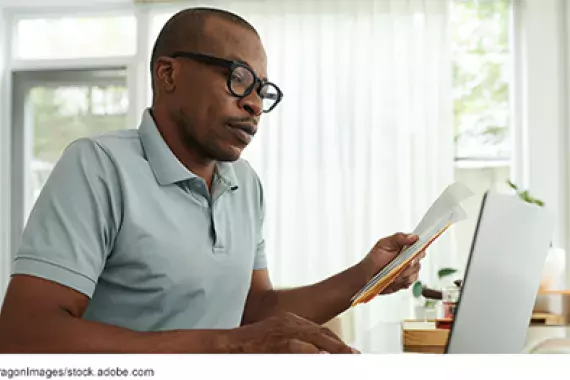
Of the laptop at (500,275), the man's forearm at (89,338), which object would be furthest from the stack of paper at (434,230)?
the man's forearm at (89,338)

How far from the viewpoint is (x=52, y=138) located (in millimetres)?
1166

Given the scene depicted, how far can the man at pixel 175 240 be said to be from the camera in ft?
2.04

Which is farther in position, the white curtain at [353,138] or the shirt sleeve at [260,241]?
the white curtain at [353,138]

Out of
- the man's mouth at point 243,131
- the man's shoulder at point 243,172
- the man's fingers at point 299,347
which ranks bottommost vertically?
Answer: the man's fingers at point 299,347

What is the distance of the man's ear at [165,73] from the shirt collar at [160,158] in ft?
0.30

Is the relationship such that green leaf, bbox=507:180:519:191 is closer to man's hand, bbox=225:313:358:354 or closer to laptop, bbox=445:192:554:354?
laptop, bbox=445:192:554:354

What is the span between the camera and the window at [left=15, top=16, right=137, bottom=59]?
1.15m

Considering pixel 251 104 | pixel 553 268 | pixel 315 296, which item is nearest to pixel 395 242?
pixel 315 296

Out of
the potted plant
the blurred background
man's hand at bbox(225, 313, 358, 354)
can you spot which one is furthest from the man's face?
the potted plant

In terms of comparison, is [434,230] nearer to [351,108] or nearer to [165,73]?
[165,73]

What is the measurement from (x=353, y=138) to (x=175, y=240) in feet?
2.90

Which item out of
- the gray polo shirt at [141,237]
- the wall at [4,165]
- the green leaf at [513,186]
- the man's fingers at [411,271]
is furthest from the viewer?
the green leaf at [513,186]

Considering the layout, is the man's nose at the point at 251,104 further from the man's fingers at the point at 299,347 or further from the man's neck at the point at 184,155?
the man's fingers at the point at 299,347

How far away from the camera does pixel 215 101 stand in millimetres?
848
